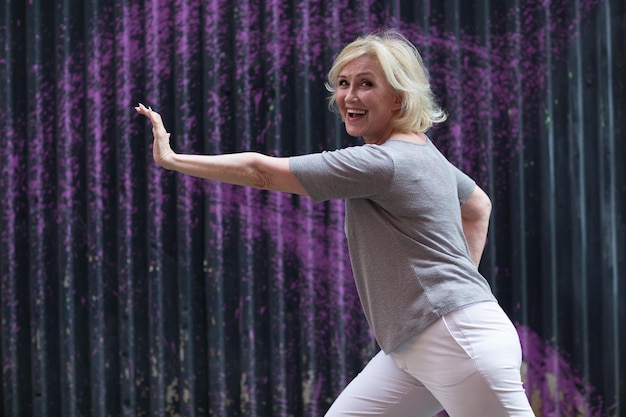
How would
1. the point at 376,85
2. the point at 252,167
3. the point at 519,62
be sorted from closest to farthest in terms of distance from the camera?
the point at 252,167 < the point at 376,85 < the point at 519,62

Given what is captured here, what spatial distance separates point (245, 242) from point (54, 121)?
3.85 feet

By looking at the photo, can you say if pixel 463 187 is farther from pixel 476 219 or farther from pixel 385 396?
pixel 385 396

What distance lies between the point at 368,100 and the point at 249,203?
1655 mm

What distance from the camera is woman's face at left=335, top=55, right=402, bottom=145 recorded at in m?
2.47

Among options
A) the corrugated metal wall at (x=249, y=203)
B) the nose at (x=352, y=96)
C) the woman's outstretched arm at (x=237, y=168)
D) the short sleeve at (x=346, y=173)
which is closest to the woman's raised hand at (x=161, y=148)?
the woman's outstretched arm at (x=237, y=168)

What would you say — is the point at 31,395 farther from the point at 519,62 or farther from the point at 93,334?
the point at 519,62

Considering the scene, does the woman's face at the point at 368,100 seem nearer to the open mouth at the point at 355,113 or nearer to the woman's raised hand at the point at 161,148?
the open mouth at the point at 355,113

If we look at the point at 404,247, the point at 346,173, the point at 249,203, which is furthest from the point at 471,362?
the point at 249,203

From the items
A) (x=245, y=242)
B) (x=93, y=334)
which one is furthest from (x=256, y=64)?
(x=93, y=334)

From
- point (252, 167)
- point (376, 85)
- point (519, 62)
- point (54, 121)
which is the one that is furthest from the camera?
point (54, 121)

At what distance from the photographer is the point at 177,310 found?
408 centimetres

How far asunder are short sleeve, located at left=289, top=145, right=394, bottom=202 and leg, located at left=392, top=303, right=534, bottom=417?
1.40 ft

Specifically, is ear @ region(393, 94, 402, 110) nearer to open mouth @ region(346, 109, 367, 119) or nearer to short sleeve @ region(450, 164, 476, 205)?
open mouth @ region(346, 109, 367, 119)

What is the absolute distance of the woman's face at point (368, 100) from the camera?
2.47 m
